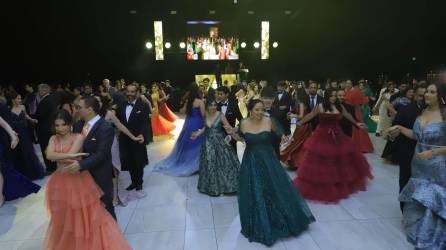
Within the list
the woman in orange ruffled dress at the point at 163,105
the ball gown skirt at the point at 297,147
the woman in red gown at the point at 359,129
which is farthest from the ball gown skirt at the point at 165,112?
the ball gown skirt at the point at 297,147

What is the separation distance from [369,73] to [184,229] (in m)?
15.0

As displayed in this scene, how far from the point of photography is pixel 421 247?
3275 millimetres

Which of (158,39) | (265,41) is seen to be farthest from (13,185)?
(265,41)

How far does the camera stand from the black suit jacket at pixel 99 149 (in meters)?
2.94

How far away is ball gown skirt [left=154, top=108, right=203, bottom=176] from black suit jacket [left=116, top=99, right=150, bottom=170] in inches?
52.3

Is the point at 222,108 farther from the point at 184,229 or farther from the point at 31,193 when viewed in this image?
the point at 31,193

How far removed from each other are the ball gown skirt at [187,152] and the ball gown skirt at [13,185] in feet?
7.00

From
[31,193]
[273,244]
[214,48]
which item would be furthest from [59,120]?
[214,48]

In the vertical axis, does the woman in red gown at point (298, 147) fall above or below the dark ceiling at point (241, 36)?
below

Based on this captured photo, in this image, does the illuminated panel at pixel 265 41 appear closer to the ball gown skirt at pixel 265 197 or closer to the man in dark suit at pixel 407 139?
the man in dark suit at pixel 407 139

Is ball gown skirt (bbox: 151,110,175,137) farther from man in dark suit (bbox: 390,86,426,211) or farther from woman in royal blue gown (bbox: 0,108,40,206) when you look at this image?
man in dark suit (bbox: 390,86,426,211)

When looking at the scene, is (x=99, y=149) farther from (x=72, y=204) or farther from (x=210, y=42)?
(x=210, y=42)

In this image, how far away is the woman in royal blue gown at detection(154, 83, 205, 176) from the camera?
620cm

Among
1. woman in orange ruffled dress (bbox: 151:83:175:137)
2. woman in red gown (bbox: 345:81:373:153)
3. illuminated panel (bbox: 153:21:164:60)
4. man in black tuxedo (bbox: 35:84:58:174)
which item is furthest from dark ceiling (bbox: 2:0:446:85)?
man in black tuxedo (bbox: 35:84:58:174)
